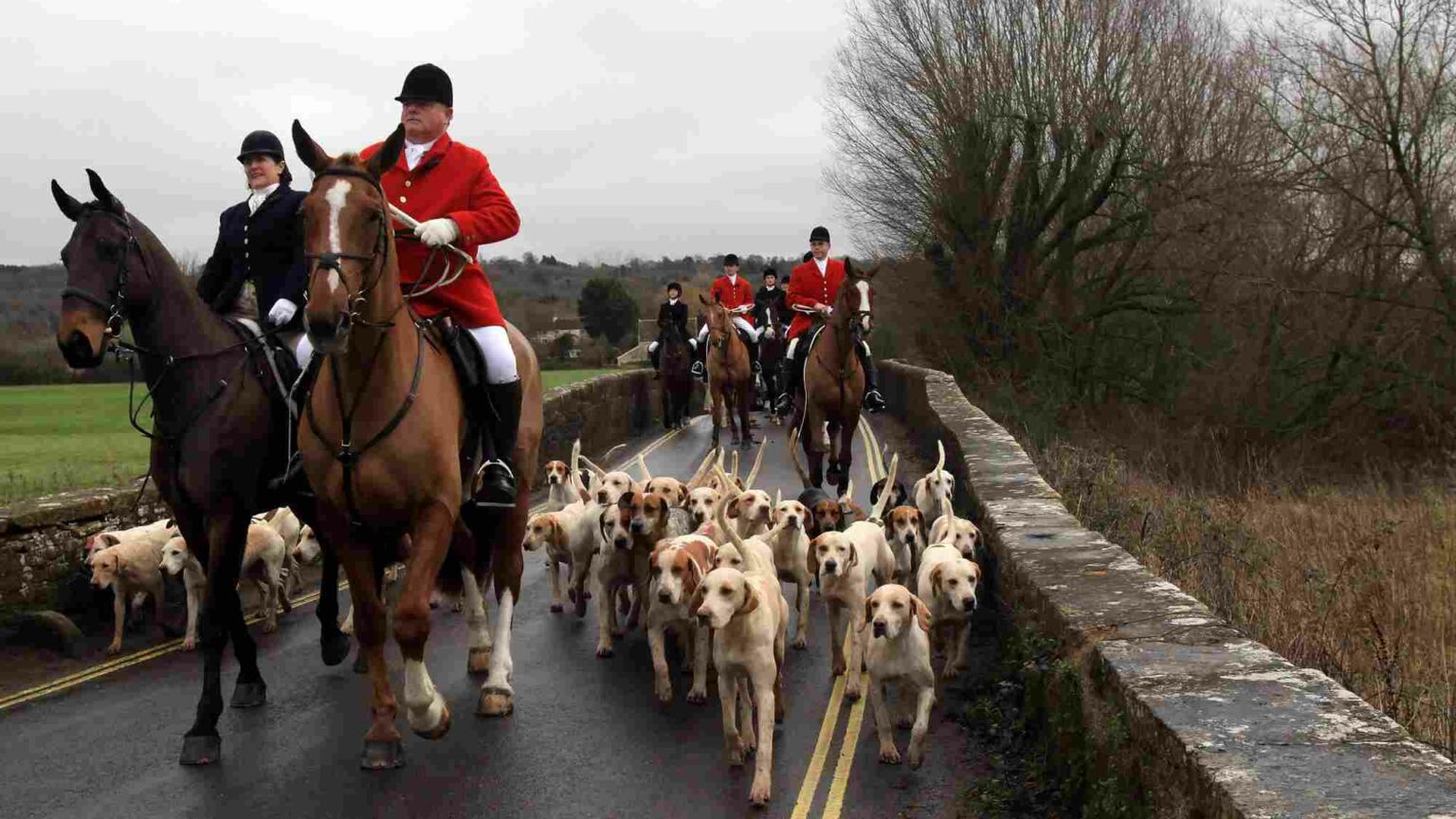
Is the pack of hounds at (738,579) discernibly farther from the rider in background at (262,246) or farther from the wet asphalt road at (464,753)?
the rider in background at (262,246)

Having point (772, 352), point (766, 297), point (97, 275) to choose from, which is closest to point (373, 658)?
point (97, 275)

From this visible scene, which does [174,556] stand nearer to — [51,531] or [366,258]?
[51,531]

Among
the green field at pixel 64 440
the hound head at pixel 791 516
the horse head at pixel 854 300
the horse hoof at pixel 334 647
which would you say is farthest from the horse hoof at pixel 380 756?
the horse head at pixel 854 300

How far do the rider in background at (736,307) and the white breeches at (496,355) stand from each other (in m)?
14.4

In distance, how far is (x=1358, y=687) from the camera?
6.30 m

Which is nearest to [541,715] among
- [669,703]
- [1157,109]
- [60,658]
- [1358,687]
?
[669,703]

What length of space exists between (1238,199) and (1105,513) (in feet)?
39.1

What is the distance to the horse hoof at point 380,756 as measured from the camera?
5.48 meters

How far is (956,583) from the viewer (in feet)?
21.8

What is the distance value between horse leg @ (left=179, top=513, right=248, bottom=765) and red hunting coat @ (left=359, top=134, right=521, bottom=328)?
1.39 meters

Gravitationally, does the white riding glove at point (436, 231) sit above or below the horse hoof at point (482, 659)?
above

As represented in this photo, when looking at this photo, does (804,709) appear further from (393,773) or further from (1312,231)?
(1312,231)

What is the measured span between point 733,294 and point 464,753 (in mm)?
16827

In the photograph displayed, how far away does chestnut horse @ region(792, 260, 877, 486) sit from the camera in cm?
1207
